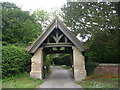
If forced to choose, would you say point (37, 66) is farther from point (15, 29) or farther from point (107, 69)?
point (15, 29)

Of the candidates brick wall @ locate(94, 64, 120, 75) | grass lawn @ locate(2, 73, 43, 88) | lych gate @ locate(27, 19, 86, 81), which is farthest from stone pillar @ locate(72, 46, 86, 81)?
grass lawn @ locate(2, 73, 43, 88)

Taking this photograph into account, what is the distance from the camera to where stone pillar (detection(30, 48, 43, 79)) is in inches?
497

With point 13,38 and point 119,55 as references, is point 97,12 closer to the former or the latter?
point 119,55

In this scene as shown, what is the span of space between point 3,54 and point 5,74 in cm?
186

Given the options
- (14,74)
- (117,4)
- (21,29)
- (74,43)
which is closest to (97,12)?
(117,4)

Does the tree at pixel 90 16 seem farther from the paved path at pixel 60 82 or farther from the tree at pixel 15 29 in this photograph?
the tree at pixel 15 29

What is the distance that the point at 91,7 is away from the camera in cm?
1020

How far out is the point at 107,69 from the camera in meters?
12.2

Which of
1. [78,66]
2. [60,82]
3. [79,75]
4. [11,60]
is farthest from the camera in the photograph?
[78,66]

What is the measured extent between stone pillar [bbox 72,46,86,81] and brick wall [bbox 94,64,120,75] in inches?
50.3

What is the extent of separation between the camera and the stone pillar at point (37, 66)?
12.6m

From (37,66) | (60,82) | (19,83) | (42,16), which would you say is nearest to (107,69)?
(60,82)

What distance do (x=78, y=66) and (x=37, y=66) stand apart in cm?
386

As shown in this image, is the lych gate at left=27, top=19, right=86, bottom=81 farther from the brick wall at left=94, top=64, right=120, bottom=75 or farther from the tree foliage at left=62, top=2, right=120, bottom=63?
the brick wall at left=94, top=64, right=120, bottom=75
